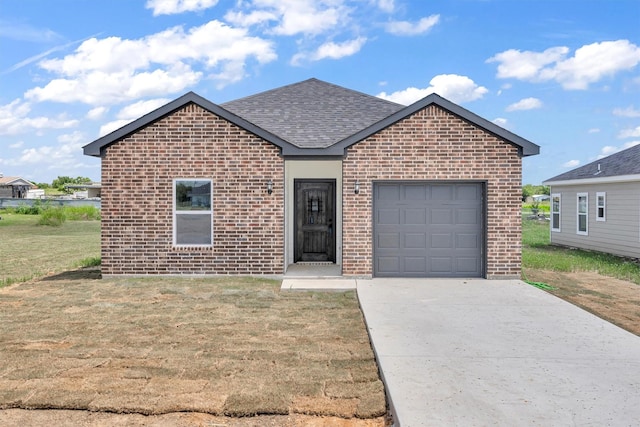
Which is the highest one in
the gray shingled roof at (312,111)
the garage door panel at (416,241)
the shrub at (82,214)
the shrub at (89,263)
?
the gray shingled roof at (312,111)

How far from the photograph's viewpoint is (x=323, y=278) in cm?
1148

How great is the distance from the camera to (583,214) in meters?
19.7

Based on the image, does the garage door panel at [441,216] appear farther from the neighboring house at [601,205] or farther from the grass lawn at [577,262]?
the neighboring house at [601,205]

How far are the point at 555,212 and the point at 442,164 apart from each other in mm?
13250

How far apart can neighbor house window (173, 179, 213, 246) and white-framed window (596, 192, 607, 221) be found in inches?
553

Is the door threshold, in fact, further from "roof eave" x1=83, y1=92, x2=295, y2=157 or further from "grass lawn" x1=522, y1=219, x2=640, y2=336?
"grass lawn" x1=522, y1=219, x2=640, y2=336

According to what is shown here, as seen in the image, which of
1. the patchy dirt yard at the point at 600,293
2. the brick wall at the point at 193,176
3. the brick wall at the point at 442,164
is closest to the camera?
the patchy dirt yard at the point at 600,293

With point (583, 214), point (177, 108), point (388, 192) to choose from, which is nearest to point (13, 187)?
point (177, 108)

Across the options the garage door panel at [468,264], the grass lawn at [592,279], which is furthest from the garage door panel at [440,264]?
the grass lawn at [592,279]

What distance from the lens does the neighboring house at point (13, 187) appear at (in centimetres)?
8064

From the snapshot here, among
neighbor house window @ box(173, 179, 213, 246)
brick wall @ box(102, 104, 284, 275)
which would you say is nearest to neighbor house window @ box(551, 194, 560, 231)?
brick wall @ box(102, 104, 284, 275)

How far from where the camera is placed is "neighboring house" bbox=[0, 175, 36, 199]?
80644 millimetres

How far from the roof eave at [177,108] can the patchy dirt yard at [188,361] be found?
11.6 ft

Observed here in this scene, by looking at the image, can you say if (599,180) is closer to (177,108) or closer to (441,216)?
(441,216)
